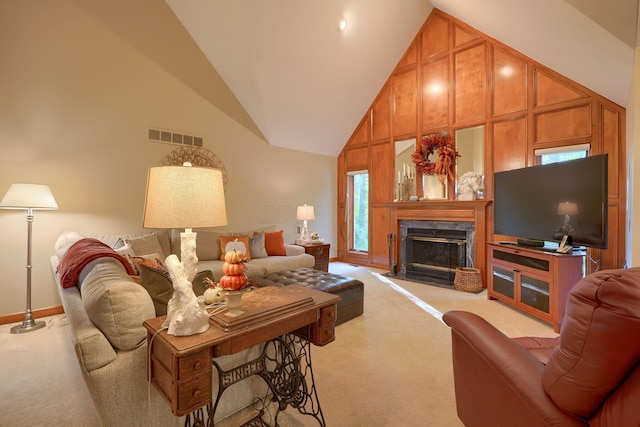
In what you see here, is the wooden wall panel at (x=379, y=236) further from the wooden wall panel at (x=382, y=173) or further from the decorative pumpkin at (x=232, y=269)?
the decorative pumpkin at (x=232, y=269)

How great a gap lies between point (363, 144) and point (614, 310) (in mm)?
5620

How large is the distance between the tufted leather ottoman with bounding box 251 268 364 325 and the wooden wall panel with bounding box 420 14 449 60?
14.4ft

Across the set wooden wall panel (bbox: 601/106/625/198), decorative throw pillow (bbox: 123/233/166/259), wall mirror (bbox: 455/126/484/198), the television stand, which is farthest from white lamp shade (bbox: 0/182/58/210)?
wooden wall panel (bbox: 601/106/625/198)

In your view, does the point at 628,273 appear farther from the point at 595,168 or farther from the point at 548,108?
the point at 548,108

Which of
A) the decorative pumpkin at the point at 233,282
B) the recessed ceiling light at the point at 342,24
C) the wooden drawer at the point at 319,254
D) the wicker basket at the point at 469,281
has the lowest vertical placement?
the wicker basket at the point at 469,281

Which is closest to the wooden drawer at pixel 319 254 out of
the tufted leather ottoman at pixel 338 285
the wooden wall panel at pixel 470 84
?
the tufted leather ottoman at pixel 338 285

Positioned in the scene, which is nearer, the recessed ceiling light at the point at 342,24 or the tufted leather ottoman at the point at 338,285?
the tufted leather ottoman at the point at 338,285

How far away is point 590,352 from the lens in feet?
2.42

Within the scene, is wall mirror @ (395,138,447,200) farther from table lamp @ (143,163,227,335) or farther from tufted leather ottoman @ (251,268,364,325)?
table lamp @ (143,163,227,335)

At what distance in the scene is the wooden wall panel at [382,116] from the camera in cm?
568

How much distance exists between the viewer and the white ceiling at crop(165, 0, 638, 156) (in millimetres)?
2664

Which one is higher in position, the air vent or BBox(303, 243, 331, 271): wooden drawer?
the air vent

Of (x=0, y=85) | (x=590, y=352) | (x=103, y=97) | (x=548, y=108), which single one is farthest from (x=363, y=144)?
(x=590, y=352)

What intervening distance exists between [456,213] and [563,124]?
174 centimetres
